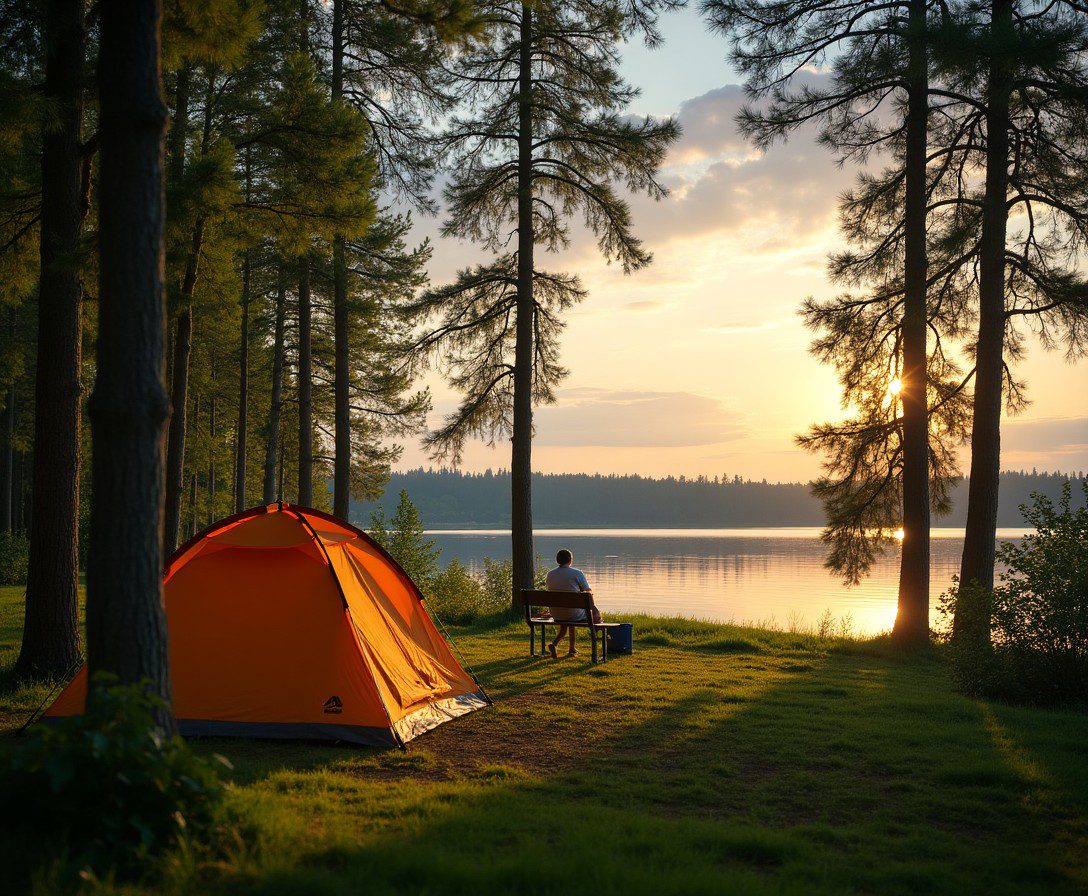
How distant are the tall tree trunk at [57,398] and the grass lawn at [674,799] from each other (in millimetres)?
636

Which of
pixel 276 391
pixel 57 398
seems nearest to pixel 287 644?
pixel 57 398

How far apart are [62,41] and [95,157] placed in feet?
6.31

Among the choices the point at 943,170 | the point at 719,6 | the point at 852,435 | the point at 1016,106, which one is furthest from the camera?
the point at 852,435

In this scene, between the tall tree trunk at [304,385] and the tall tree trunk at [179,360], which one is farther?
the tall tree trunk at [304,385]

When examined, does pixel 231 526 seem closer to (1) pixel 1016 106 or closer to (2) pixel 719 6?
(2) pixel 719 6

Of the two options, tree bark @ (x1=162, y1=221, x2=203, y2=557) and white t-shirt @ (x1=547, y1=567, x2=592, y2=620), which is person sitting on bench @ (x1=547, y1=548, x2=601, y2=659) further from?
tree bark @ (x1=162, y1=221, x2=203, y2=557)

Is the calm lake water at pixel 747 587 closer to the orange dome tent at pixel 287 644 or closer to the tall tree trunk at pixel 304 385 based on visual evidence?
the tall tree trunk at pixel 304 385

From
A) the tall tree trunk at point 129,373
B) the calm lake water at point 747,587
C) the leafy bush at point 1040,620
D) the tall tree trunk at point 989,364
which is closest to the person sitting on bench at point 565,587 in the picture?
the leafy bush at point 1040,620

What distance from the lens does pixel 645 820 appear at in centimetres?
484

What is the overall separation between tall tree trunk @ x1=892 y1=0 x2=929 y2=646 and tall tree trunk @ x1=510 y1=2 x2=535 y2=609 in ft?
20.7

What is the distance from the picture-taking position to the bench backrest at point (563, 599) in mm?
10750

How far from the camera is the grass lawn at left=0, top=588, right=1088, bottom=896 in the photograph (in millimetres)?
3961

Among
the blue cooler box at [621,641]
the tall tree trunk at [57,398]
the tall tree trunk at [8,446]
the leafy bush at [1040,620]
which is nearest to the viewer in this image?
the leafy bush at [1040,620]

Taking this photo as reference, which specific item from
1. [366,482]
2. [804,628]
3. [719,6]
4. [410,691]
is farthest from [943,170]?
[366,482]
